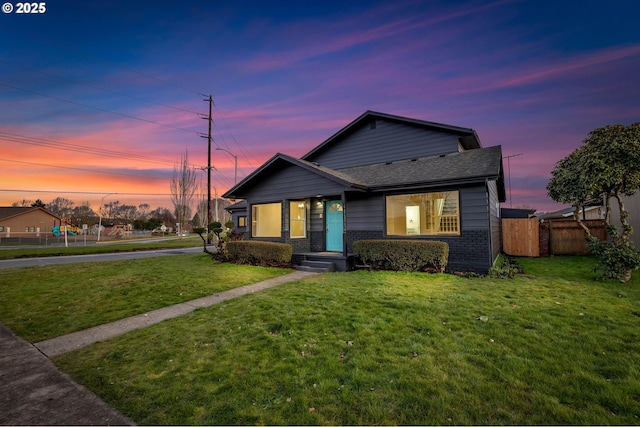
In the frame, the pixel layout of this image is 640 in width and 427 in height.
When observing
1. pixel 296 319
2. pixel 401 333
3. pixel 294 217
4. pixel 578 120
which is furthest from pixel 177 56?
pixel 578 120

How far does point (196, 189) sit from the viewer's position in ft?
157

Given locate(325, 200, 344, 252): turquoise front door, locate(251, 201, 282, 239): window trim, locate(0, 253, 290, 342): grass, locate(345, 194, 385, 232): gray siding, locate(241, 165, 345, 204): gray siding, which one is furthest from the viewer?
locate(251, 201, 282, 239): window trim

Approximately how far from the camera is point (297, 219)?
13.2 m

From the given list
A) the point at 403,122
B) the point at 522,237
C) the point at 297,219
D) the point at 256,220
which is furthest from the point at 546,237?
the point at 256,220

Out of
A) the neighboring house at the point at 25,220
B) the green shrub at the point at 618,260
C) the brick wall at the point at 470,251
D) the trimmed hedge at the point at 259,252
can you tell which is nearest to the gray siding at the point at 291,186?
the trimmed hedge at the point at 259,252

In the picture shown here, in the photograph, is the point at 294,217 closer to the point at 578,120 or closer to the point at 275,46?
the point at 275,46

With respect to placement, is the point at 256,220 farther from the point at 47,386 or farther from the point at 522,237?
the point at 522,237

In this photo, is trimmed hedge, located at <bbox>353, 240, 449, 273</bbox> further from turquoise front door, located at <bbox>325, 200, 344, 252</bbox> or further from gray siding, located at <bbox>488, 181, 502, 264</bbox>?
turquoise front door, located at <bbox>325, 200, 344, 252</bbox>

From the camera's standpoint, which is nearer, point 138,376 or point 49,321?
point 138,376

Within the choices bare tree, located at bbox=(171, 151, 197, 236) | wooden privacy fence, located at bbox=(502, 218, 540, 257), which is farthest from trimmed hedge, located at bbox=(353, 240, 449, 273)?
bare tree, located at bbox=(171, 151, 197, 236)

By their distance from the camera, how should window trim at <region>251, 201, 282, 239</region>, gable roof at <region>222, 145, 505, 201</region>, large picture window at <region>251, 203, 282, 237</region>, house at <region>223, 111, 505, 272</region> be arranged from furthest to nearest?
large picture window at <region>251, 203, 282, 237</region>
window trim at <region>251, 201, 282, 239</region>
house at <region>223, 111, 505, 272</region>
gable roof at <region>222, 145, 505, 201</region>

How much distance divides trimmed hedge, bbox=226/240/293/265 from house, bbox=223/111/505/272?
2.61ft

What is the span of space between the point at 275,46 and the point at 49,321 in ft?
46.8

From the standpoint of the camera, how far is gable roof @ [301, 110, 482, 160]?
1228cm
